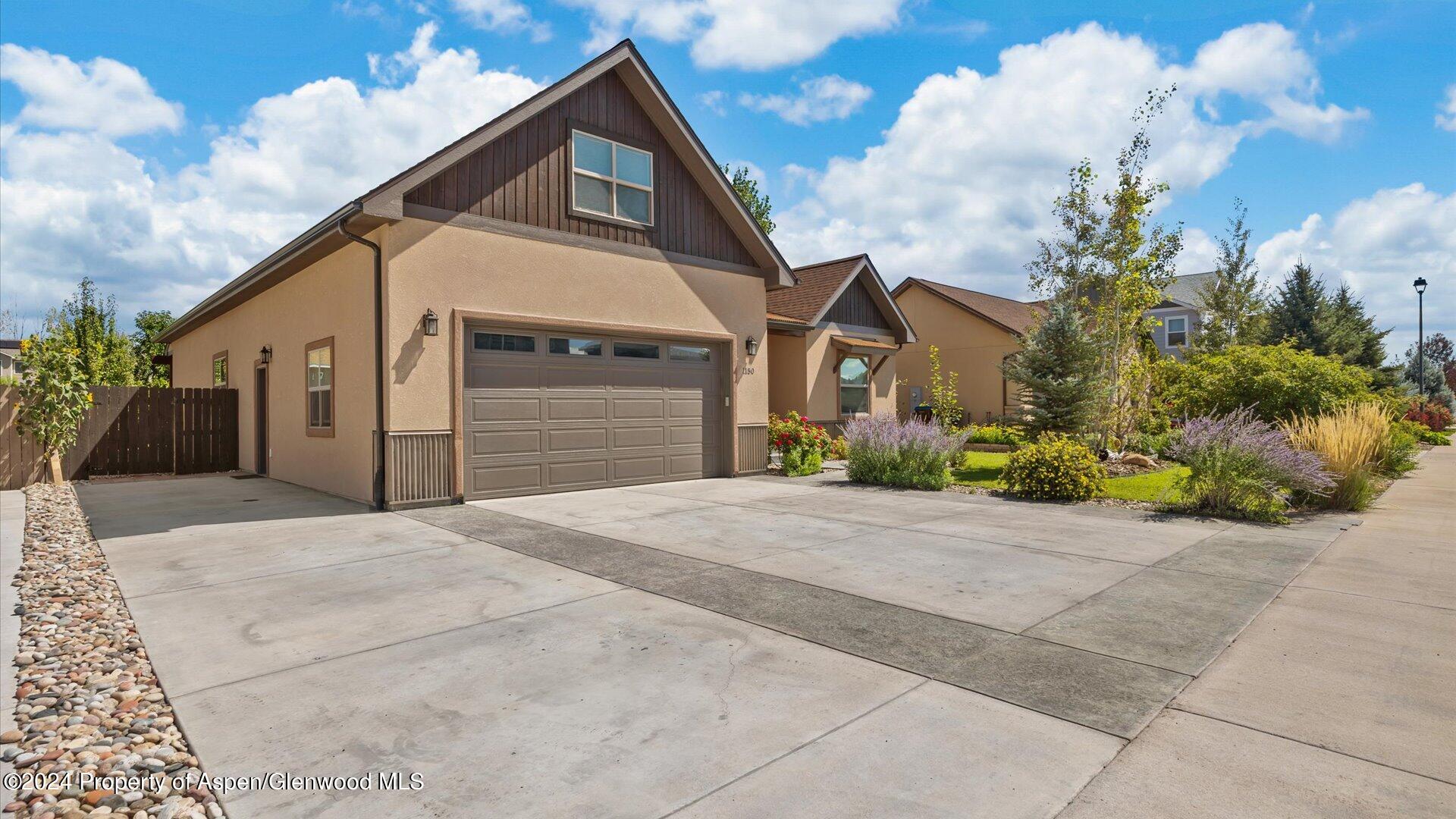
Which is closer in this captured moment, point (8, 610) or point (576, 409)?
point (8, 610)

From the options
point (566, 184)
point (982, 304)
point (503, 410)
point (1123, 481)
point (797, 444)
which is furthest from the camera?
point (982, 304)

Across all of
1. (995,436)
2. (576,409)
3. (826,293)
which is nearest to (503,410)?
(576,409)

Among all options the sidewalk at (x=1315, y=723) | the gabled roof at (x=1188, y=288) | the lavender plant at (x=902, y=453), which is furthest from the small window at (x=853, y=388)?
the gabled roof at (x=1188, y=288)

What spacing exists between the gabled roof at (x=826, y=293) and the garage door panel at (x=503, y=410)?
7.82 m

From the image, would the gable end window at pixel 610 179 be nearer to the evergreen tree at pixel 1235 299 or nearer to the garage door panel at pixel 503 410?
the garage door panel at pixel 503 410

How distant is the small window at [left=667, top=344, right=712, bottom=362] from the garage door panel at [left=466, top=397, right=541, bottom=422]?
2697mm

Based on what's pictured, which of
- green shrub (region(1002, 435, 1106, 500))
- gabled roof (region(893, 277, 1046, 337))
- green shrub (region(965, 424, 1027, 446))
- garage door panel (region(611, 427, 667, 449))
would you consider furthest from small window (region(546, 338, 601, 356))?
gabled roof (region(893, 277, 1046, 337))

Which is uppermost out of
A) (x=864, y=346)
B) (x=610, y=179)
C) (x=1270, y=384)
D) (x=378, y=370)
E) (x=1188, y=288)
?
(x=1188, y=288)

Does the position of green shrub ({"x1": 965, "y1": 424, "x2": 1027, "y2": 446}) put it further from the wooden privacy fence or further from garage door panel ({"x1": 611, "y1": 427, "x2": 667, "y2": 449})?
the wooden privacy fence

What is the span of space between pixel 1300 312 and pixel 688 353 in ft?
87.3

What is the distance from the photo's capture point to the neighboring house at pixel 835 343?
17828 mm

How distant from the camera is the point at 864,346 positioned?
18.8m

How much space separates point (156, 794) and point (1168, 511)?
9.99 m

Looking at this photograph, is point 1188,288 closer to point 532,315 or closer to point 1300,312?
point 1300,312
